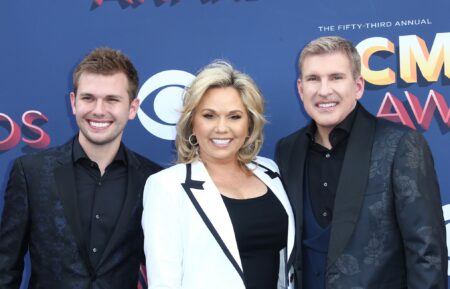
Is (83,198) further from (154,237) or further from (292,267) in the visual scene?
(292,267)

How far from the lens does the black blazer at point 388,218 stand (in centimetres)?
213

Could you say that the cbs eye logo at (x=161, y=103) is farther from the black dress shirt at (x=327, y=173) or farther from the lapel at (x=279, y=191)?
the black dress shirt at (x=327, y=173)

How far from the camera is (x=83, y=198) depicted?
2443mm

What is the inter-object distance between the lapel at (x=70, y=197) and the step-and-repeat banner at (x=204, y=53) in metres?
0.75

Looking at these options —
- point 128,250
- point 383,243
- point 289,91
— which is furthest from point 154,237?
point 289,91

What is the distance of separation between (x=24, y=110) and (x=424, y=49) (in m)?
2.07

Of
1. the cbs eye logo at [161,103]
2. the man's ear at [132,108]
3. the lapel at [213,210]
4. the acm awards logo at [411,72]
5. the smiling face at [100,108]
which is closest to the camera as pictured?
the lapel at [213,210]

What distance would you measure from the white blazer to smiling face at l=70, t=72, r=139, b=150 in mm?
342

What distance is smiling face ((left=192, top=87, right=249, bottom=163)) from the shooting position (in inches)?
94.9

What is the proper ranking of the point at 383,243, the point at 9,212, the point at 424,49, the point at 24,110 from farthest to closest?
the point at 24,110, the point at 424,49, the point at 9,212, the point at 383,243

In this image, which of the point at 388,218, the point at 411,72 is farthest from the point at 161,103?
the point at 388,218

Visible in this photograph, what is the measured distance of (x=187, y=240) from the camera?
2.25 m

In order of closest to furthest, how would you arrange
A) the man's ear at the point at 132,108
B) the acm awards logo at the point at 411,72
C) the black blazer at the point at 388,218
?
the black blazer at the point at 388,218 < the man's ear at the point at 132,108 < the acm awards logo at the point at 411,72

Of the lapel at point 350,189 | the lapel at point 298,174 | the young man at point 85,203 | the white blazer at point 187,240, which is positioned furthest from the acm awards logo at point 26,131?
the lapel at point 350,189
